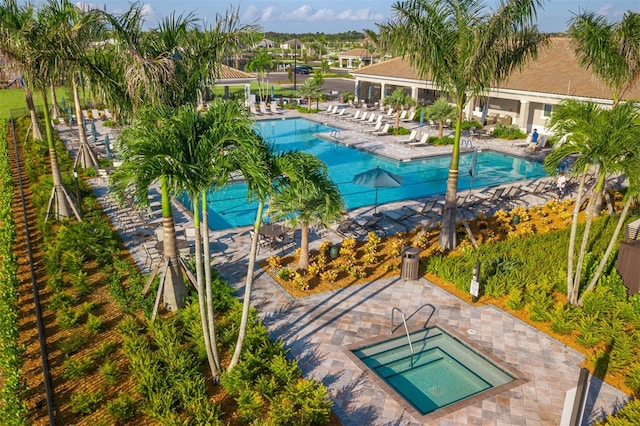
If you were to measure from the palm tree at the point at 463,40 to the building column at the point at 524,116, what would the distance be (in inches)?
779

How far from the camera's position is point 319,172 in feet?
25.9

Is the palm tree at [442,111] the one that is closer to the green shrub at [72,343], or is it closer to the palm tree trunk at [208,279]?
the palm tree trunk at [208,279]

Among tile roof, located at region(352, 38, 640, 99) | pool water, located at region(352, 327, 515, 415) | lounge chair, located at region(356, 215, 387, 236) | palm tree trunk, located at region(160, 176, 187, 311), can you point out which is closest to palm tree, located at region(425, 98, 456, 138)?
tile roof, located at region(352, 38, 640, 99)

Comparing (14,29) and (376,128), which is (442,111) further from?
(14,29)

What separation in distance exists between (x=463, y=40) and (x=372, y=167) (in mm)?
12516

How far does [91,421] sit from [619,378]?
8.97 m

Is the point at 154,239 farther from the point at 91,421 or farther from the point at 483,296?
the point at 483,296

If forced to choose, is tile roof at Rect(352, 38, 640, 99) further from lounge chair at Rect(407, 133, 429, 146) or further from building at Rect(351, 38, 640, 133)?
lounge chair at Rect(407, 133, 429, 146)

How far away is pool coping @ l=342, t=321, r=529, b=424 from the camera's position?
8000 millimetres

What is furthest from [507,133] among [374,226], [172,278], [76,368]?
[76,368]

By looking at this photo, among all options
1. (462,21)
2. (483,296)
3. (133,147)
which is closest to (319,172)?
(133,147)

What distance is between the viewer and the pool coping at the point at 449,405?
26.2 feet

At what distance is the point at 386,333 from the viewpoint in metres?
10.2

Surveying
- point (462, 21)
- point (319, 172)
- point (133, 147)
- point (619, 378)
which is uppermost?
point (462, 21)
